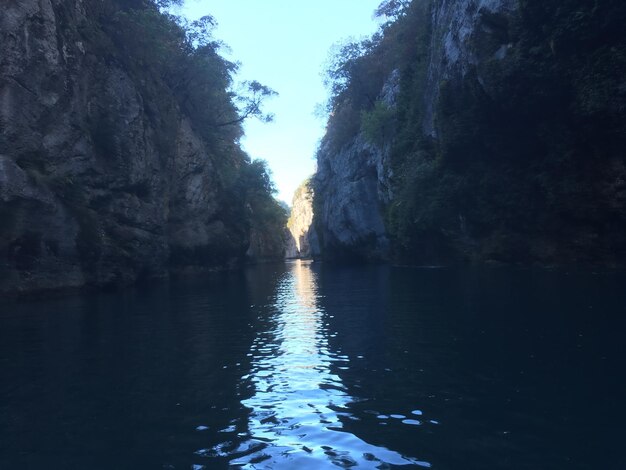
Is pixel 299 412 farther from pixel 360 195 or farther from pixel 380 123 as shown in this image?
pixel 360 195

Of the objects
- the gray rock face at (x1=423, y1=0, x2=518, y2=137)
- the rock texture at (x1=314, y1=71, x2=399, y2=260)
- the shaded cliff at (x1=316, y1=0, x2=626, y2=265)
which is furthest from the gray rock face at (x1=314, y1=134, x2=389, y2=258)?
the gray rock face at (x1=423, y1=0, x2=518, y2=137)

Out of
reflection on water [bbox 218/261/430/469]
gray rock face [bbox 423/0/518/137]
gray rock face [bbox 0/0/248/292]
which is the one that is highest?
gray rock face [bbox 423/0/518/137]

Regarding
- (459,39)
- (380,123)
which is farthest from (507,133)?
(380,123)

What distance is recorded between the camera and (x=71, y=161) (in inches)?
1181

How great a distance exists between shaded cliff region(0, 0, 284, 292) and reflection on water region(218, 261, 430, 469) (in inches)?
707

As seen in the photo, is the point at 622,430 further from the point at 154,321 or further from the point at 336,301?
the point at 336,301

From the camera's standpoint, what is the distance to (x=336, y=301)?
22406mm

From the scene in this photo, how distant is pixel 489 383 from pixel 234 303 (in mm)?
15644

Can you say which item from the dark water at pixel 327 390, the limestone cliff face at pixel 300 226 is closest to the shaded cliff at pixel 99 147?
the dark water at pixel 327 390

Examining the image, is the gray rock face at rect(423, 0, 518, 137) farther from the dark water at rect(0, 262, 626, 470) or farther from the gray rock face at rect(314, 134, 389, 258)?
the dark water at rect(0, 262, 626, 470)

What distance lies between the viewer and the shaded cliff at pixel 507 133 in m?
23.3

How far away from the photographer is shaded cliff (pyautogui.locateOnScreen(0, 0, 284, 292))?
2583 centimetres

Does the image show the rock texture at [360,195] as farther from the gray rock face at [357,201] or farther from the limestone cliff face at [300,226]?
the limestone cliff face at [300,226]

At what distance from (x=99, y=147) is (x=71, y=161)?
13.0 feet
